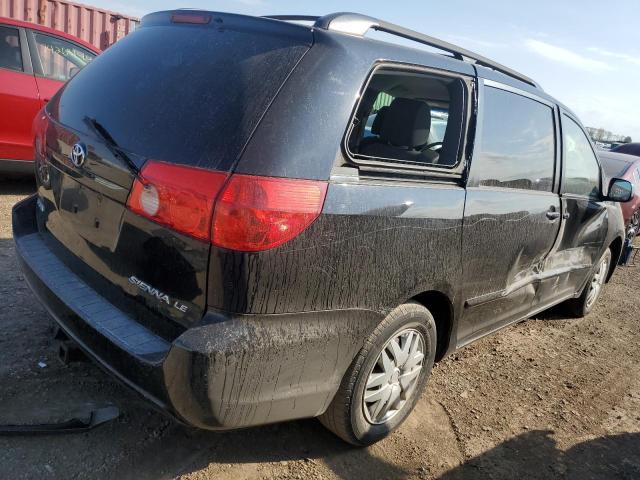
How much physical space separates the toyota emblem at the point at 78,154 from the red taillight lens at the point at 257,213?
→ 2.42 ft

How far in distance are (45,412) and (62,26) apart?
10169 mm

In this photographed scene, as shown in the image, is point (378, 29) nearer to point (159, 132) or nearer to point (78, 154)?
point (159, 132)

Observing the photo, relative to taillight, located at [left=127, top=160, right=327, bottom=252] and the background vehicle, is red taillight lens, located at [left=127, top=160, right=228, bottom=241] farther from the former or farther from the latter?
the background vehicle

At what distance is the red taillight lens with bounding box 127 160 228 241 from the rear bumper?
0.32 meters

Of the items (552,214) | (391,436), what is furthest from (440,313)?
(552,214)

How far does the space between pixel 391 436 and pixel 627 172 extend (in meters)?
7.08

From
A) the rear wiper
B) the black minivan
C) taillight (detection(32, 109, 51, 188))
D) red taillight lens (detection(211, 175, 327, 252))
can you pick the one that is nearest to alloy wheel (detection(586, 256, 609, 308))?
the black minivan

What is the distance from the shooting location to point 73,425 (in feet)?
7.73

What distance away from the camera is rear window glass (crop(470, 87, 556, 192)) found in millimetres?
2854

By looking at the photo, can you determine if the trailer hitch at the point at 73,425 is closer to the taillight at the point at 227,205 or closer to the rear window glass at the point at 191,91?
the taillight at the point at 227,205

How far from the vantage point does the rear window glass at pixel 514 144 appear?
2.85 m

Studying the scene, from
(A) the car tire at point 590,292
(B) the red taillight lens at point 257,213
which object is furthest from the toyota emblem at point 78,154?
(A) the car tire at point 590,292

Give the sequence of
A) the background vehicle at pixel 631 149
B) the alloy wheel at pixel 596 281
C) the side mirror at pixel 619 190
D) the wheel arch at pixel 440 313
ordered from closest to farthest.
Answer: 1. the wheel arch at pixel 440 313
2. the side mirror at pixel 619 190
3. the alloy wheel at pixel 596 281
4. the background vehicle at pixel 631 149

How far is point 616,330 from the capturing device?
490 cm
